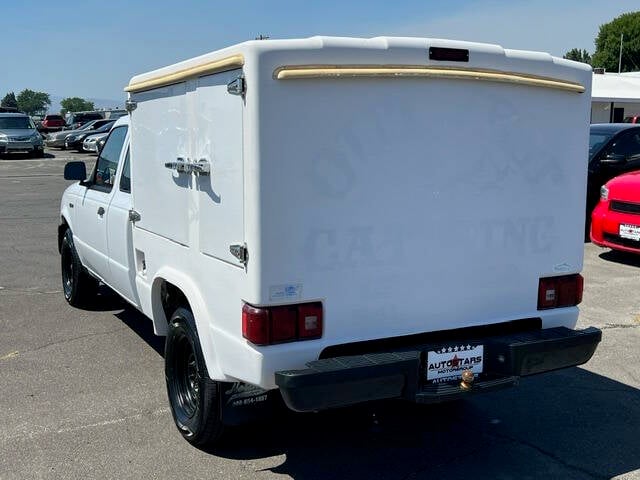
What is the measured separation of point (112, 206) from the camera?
553 centimetres

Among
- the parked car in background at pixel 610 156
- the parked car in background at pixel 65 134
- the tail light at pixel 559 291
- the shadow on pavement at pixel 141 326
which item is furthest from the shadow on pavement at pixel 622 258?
the parked car in background at pixel 65 134

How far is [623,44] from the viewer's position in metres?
81.1

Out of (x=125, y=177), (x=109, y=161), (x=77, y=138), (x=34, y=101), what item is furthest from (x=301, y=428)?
(x=34, y=101)

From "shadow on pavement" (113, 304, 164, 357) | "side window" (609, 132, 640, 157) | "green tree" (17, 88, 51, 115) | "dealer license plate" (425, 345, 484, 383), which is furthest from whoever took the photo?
"green tree" (17, 88, 51, 115)

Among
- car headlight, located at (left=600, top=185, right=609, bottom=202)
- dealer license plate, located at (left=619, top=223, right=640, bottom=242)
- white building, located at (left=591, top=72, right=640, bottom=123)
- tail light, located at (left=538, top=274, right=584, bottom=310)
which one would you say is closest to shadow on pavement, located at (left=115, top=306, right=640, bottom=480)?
tail light, located at (left=538, top=274, right=584, bottom=310)

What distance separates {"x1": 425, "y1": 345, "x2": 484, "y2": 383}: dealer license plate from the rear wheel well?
63.6 inches

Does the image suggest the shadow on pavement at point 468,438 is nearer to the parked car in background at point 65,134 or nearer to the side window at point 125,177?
the side window at point 125,177

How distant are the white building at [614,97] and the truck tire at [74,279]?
25247 mm

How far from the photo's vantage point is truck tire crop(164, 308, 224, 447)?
3.82 m

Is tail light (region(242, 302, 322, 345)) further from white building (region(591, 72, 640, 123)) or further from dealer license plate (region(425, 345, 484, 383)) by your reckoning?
white building (region(591, 72, 640, 123))

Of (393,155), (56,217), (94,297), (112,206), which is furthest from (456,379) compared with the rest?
(56,217)

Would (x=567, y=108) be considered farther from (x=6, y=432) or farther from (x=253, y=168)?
(x=6, y=432)

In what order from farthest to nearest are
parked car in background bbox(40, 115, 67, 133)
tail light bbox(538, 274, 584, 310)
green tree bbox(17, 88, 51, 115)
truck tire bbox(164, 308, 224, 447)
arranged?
green tree bbox(17, 88, 51, 115)
parked car in background bbox(40, 115, 67, 133)
tail light bbox(538, 274, 584, 310)
truck tire bbox(164, 308, 224, 447)

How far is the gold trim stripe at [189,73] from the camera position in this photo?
323cm
